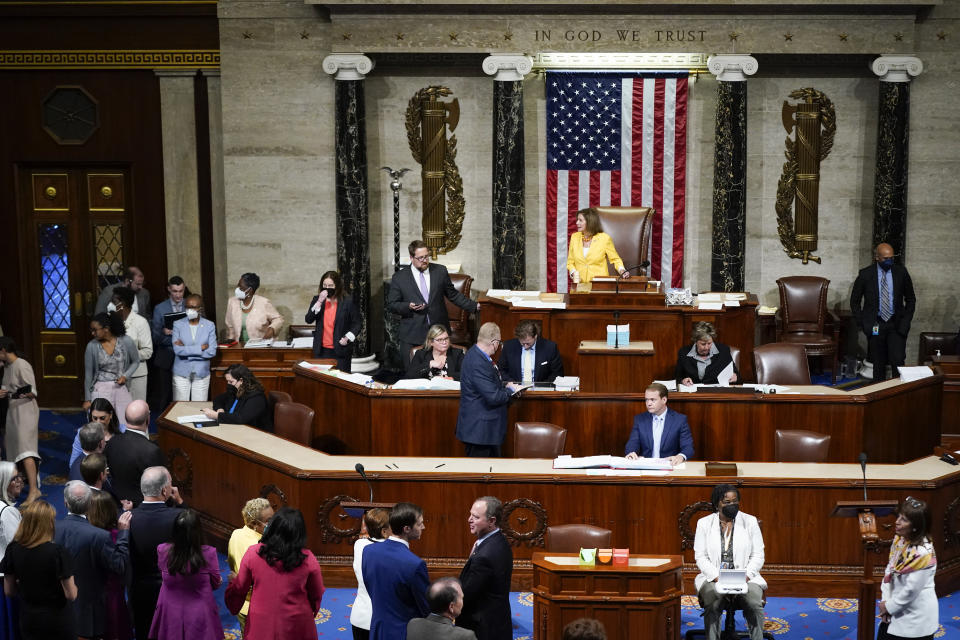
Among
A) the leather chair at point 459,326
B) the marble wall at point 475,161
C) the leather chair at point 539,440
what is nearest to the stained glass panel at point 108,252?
the marble wall at point 475,161

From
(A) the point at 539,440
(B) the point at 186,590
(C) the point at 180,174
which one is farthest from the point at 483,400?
(C) the point at 180,174

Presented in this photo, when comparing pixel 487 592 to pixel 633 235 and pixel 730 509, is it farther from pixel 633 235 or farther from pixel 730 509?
pixel 633 235

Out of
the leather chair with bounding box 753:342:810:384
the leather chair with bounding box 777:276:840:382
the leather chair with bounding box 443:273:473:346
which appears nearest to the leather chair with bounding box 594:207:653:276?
the leather chair with bounding box 777:276:840:382

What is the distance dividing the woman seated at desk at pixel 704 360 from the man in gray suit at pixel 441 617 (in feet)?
17.3

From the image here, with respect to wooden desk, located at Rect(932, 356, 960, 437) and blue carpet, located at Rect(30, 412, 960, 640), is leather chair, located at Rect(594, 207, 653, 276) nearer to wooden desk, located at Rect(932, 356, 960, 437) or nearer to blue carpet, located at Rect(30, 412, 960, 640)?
wooden desk, located at Rect(932, 356, 960, 437)

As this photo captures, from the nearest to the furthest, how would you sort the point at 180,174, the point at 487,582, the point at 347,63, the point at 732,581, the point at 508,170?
the point at 487,582, the point at 732,581, the point at 347,63, the point at 508,170, the point at 180,174

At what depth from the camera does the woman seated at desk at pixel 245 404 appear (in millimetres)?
9688

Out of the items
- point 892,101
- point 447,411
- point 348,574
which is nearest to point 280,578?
point 348,574

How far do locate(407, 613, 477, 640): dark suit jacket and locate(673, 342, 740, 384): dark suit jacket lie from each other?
5.42m

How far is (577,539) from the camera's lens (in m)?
7.23

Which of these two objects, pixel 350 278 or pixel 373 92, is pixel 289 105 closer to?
pixel 373 92

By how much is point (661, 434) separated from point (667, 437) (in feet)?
0.17

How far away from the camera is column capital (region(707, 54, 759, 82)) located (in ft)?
45.3

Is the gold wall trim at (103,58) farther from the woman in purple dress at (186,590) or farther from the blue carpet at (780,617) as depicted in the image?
the woman in purple dress at (186,590)
